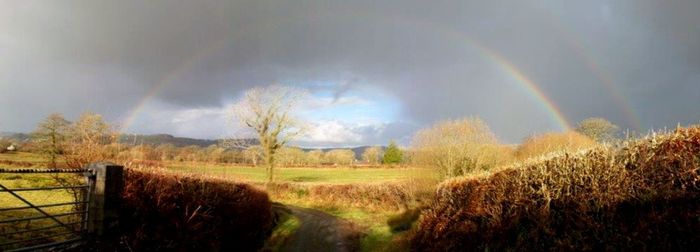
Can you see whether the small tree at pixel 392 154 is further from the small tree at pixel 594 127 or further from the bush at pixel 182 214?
the bush at pixel 182 214

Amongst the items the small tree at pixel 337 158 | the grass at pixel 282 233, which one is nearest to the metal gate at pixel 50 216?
the grass at pixel 282 233

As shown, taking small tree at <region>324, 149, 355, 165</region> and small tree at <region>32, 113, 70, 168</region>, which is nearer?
small tree at <region>32, 113, 70, 168</region>

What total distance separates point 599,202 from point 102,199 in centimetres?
927

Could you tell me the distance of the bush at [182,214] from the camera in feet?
30.1

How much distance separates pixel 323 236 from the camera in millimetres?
25188

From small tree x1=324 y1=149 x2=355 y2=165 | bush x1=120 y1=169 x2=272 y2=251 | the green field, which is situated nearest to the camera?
bush x1=120 y1=169 x2=272 y2=251

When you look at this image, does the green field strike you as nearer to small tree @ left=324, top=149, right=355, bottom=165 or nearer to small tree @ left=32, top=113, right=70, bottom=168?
small tree @ left=32, top=113, right=70, bottom=168

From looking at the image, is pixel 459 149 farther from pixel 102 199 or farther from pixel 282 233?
pixel 102 199

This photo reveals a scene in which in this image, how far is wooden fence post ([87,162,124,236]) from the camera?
7.93 meters

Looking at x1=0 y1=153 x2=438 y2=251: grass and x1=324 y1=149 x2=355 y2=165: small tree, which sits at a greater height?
x1=324 y1=149 x2=355 y2=165: small tree

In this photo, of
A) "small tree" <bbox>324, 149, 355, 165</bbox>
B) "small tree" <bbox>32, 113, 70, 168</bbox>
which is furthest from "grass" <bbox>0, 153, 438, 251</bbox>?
"small tree" <bbox>324, 149, 355, 165</bbox>

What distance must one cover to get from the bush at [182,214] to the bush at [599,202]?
762cm

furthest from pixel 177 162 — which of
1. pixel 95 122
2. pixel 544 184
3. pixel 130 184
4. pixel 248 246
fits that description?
pixel 544 184

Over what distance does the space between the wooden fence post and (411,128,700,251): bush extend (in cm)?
845
